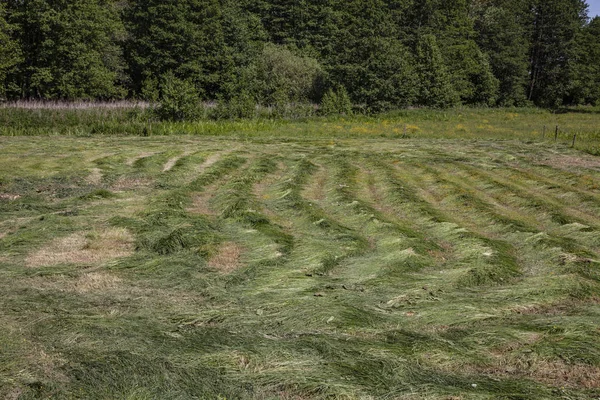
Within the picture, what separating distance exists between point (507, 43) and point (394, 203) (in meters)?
58.6

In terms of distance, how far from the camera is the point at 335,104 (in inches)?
1715

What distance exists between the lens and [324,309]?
5.74 meters

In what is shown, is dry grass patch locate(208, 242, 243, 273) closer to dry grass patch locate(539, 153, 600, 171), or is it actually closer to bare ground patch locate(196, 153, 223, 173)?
bare ground patch locate(196, 153, 223, 173)

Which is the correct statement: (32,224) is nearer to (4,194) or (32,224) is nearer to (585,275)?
(4,194)

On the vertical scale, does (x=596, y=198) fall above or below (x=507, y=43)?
below

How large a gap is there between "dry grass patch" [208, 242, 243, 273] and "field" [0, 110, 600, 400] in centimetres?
4

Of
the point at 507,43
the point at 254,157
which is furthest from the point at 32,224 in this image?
the point at 507,43

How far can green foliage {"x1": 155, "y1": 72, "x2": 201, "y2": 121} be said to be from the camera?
106ft

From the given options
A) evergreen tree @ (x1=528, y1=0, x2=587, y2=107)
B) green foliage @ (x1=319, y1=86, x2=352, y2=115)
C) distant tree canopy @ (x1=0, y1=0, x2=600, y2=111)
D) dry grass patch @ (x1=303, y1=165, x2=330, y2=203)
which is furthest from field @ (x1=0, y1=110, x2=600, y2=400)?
evergreen tree @ (x1=528, y1=0, x2=587, y2=107)

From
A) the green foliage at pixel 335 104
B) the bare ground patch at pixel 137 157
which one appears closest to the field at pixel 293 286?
the bare ground patch at pixel 137 157

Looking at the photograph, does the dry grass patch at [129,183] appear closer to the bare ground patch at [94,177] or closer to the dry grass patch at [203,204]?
the bare ground patch at [94,177]

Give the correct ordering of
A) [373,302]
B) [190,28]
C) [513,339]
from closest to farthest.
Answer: [513,339] < [373,302] < [190,28]

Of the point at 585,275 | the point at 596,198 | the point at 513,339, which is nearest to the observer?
the point at 513,339

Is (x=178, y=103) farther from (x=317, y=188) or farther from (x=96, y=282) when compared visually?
(x=96, y=282)
